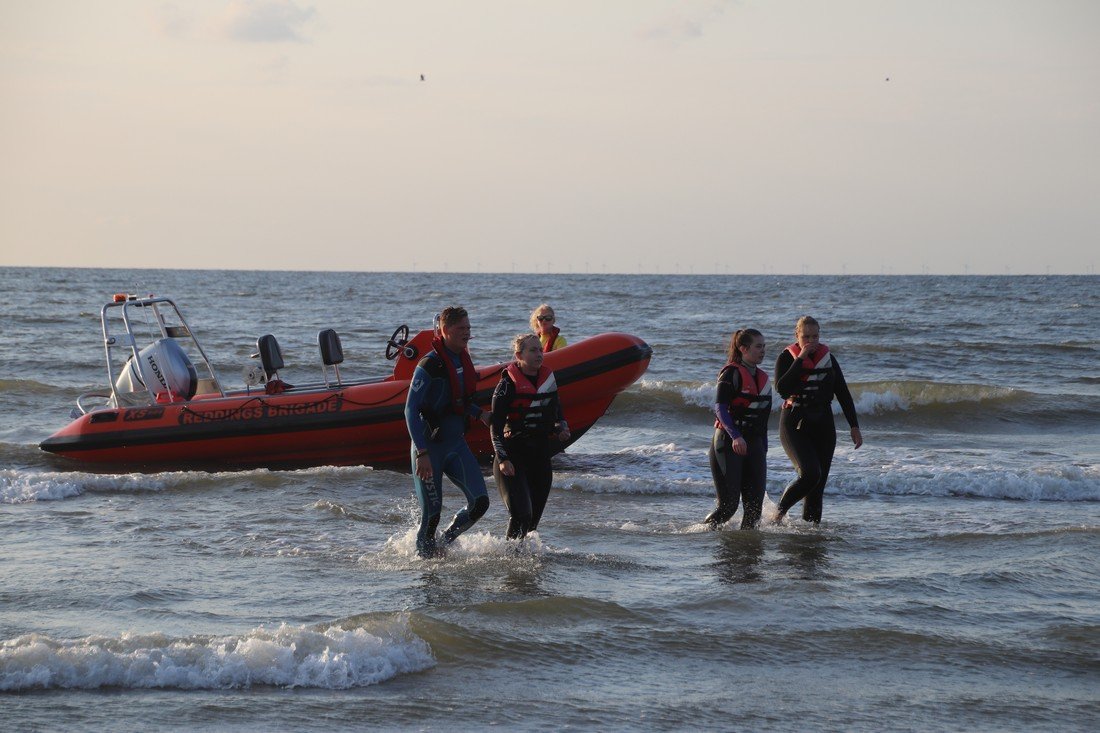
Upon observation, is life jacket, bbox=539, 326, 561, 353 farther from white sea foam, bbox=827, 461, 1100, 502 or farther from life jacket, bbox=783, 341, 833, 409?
life jacket, bbox=783, 341, 833, 409

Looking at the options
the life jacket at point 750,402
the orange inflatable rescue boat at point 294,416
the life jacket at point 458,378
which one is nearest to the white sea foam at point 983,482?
the orange inflatable rescue boat at point 294,416

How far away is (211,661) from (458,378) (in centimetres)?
185

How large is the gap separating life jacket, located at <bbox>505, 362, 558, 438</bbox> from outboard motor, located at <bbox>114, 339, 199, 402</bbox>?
518 cm

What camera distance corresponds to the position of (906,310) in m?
32.5

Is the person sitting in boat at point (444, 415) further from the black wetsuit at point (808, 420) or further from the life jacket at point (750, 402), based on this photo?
the black wetsuit at point (808, 420)

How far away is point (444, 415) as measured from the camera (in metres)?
5.72

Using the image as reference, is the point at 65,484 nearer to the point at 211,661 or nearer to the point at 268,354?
the point at 268,354

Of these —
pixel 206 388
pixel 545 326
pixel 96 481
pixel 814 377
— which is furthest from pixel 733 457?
pixel 206 388

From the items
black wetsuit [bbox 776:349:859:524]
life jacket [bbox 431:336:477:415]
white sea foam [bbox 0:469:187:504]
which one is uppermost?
life jacket [bbox 431:336:477:415]

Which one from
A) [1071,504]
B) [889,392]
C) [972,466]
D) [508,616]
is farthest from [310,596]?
[889,392]

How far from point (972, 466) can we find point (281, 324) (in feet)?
70.2

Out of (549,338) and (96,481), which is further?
(549,338)

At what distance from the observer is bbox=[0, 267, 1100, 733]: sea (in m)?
4.21

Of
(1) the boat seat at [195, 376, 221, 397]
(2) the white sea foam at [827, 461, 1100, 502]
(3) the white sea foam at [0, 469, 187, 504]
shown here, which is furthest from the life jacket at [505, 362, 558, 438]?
(1) the boat seat at [195, 376, 221, 397]
